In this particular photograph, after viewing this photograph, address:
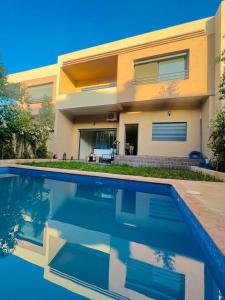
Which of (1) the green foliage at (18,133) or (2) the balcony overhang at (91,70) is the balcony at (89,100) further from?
(1) the green foliage at (18,133)

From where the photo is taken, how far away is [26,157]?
41.5 ft

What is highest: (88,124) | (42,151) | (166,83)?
(166,83)

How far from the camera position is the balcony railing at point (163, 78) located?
11078 millimetres

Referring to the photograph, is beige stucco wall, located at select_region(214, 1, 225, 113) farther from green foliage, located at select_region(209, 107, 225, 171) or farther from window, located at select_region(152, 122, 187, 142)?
window, located at select_region(152, 122, 187, 142)

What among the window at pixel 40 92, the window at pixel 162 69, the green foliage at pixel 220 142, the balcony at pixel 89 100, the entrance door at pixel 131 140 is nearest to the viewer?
the green foliage at pixel 220 142

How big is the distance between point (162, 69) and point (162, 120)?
299cm

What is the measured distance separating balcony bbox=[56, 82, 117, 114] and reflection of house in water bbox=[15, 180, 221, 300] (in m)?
9.07

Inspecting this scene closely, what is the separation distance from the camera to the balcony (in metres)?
12.6

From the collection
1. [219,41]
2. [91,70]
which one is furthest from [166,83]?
[91,70]

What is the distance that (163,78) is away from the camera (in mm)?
11594

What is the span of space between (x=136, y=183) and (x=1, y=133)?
26.9ft

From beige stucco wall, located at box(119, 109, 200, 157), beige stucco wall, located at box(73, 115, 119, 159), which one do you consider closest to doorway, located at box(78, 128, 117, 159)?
beige stucco wall, located at box(73, 115, 119, 159)

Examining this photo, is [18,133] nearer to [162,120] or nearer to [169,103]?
[162,120]

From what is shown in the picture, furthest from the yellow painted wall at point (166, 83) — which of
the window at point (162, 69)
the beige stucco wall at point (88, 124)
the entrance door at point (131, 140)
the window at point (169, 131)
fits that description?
the beige stucco wall at point (88, 124)
